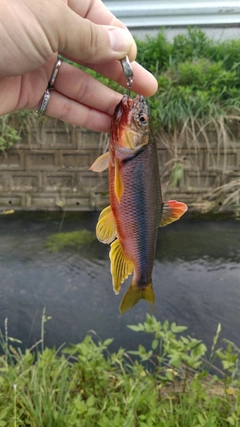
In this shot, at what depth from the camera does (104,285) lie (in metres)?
3.05

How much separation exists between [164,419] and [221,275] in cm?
169

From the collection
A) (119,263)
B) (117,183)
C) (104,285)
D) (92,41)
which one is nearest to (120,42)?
(92,41)

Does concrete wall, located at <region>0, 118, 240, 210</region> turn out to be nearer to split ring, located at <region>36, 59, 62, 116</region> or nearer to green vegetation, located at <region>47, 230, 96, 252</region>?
green vegetation, located at <region>47, 230, 96, 252</region>

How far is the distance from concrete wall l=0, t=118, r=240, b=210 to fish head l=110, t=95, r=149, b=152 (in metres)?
3.16

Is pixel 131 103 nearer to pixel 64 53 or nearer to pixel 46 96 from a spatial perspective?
pixel 64 53

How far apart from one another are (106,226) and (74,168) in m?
3.27

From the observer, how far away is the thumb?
3.63 feet

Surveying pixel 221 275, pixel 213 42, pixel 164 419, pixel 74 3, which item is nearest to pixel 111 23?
pixel 74 3

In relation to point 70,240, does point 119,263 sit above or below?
above

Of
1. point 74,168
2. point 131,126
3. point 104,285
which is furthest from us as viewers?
point 74,168

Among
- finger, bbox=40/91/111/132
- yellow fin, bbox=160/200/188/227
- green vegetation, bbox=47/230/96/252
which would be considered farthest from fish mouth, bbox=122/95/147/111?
green vegetation, bbox=47/230/96/252

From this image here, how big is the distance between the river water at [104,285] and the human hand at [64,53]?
5.23ft

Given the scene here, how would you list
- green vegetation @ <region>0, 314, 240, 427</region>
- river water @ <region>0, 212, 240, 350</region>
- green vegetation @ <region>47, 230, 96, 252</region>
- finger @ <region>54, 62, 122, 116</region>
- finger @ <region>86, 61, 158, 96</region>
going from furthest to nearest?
1. green vegetation @ <region>47, 230, 96, 252</region>
2. river water @ <region>0, 212, 240, 350</region>
3. green vegetation @ <region>0, 314, 240, 427</region>
4. finger @ <region>54, 62, 122, 116</region>
5. finger @ <region>86, 61, 158, 96</region>

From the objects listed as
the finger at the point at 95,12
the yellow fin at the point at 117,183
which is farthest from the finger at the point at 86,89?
the yellow fin at the point at 117,183
